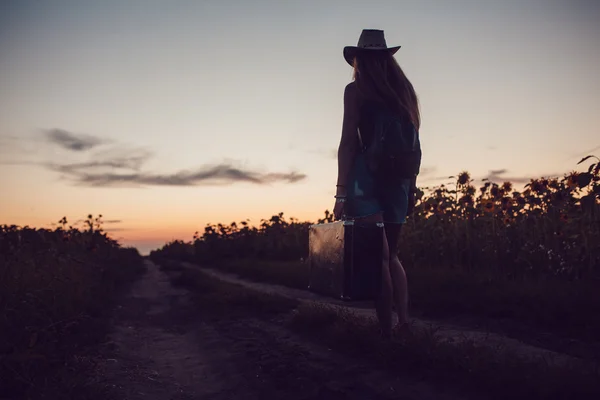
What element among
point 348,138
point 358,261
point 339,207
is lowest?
point 358,261

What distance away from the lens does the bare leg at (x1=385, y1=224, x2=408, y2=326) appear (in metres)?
3.98

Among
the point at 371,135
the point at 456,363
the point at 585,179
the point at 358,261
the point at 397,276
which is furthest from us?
the point at 585,179

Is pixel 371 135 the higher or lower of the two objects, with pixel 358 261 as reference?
higher

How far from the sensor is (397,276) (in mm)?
4047

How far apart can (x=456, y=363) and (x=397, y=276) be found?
0.97 m

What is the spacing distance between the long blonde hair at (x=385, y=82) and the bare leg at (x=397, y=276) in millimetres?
810

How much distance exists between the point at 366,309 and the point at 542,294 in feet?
7.11

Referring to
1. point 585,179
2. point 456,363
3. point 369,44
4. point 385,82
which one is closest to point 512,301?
point 585,179

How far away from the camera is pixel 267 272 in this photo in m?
12.9

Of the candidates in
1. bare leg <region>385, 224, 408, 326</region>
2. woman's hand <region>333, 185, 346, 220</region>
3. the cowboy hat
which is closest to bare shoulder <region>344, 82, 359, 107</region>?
the cowboy hat

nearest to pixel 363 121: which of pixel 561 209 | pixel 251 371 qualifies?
pixel 251 371

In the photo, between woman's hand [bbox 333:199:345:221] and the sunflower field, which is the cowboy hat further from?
the sunflower field

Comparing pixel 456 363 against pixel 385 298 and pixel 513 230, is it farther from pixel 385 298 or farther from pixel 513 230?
pixel 513 230

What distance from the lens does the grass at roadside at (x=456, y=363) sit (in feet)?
8.79
